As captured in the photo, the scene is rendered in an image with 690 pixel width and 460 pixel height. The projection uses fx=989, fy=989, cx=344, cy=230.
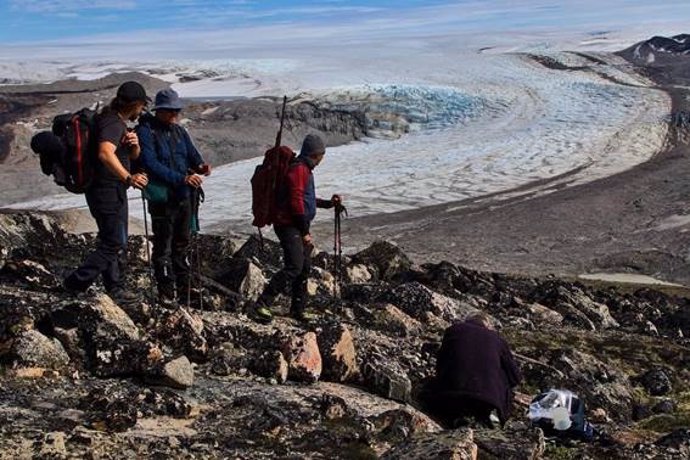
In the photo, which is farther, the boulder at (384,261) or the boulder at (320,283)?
the boulder at (384,261)

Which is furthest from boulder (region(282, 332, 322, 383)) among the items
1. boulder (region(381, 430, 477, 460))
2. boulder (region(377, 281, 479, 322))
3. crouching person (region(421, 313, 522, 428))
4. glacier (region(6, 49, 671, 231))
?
glacier (region(6, 49, 671, 231))

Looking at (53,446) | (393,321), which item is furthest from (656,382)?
(53,446)

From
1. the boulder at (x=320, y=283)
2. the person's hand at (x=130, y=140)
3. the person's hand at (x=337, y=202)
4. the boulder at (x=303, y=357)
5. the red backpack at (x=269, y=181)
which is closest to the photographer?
the boulder at (x=303, y=357)

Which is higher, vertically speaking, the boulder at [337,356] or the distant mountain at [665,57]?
the distant mountain at [665,57]

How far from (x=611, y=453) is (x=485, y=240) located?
46.5 ft

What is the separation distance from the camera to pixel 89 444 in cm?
432

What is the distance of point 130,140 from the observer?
20.4 ft

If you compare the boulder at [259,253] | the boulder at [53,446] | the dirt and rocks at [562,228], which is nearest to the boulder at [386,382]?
the boulder at [53,446]

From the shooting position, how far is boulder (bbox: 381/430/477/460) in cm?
427

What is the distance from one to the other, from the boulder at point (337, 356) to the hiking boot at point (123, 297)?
1.27m

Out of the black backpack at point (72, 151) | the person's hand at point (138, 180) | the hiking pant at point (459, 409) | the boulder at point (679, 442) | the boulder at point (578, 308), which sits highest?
the black backpack at point (72, 151)

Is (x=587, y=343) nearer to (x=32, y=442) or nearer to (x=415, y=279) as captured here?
(x=415, y=279)

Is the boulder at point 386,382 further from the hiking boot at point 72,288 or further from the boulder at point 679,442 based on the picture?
the hiking boot at point 72,288

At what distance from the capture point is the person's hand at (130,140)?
243 inches
